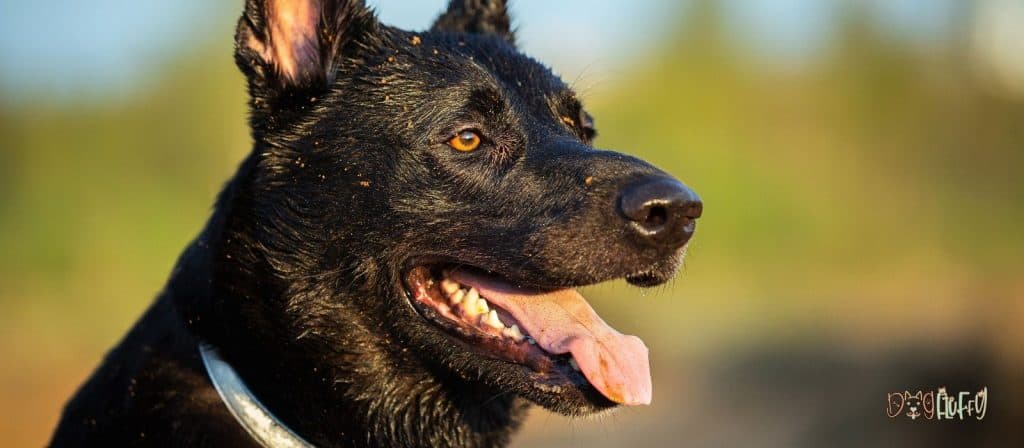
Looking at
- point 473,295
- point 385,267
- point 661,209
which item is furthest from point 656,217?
point 385,267

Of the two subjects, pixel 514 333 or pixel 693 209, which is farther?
pixel 514 333

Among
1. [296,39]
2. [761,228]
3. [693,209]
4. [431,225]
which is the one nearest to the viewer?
[693,209]

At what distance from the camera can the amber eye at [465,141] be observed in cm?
329

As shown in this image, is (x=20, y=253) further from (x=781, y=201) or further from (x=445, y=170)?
(x=781, y=201)

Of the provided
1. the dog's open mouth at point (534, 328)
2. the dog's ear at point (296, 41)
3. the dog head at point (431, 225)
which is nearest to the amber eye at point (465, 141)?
the dog head at point (431, 225)

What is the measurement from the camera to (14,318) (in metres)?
10.9

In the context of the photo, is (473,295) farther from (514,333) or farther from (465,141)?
(465,141)

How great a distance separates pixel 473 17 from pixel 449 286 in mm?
1427

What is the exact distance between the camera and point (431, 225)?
3205mm

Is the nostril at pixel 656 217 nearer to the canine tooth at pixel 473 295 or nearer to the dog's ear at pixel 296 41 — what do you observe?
the canine tooth at pixel 473 295

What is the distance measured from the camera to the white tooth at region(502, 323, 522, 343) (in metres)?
3.12

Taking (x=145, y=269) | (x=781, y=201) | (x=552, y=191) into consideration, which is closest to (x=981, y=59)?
(x=781, y=201)

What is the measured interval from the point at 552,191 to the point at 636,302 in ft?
34.9

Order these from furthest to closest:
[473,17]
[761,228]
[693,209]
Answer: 1. [761,228]
2. [473,17]
3. [693,209]
